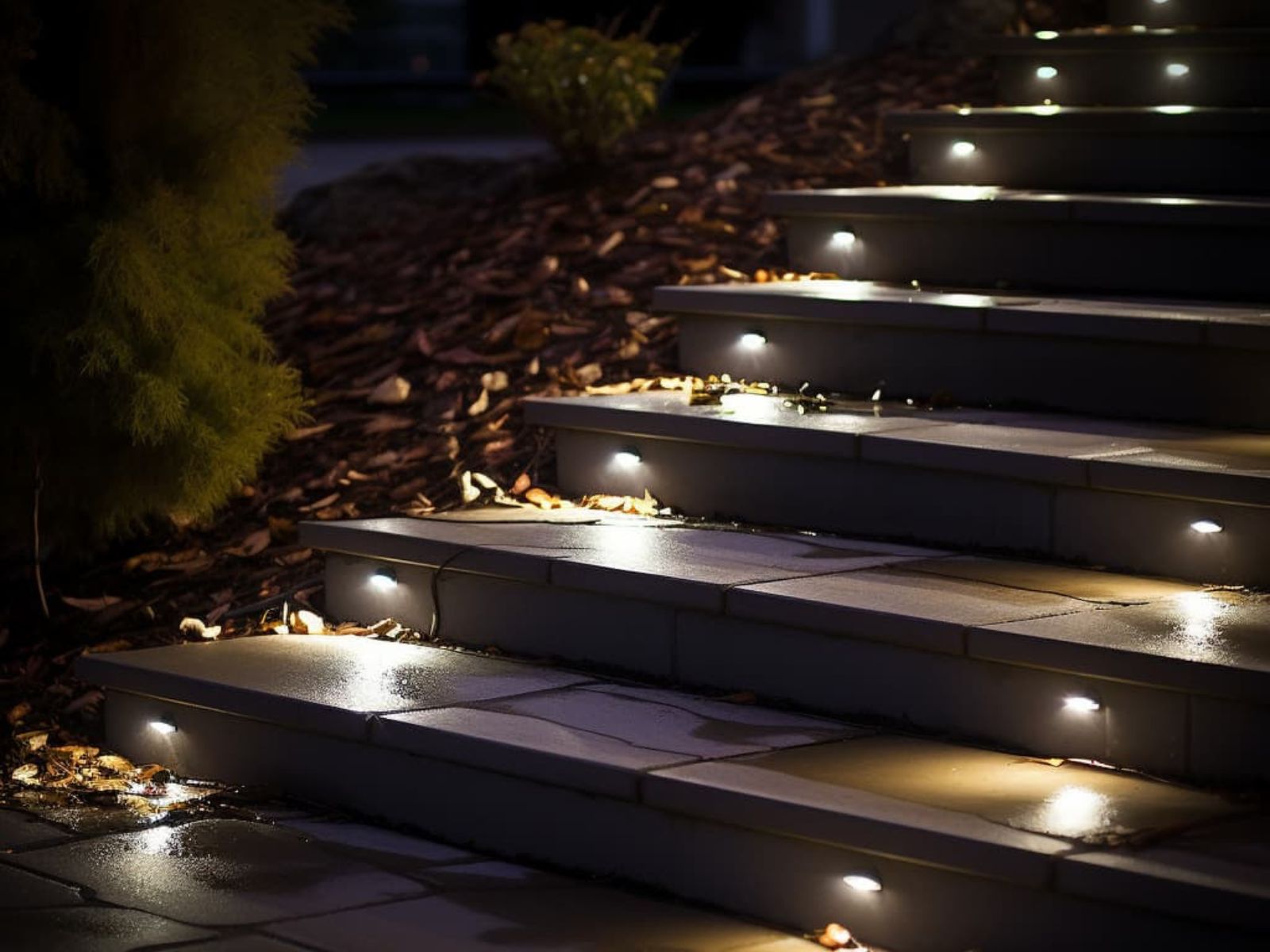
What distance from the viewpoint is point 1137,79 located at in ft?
22.5

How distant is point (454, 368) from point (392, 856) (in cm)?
271

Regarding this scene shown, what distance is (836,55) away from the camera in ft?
30.9

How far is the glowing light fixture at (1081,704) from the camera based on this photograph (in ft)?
12.8

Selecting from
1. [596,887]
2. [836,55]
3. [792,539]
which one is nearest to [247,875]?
[596,887]

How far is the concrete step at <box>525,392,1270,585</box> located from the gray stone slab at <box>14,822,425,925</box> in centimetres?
159

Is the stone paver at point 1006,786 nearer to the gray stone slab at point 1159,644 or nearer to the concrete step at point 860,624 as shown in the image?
the concrete step at point 860,624

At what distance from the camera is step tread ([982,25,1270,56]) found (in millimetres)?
6535

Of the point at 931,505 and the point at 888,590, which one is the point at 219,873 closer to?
the point at 888,590

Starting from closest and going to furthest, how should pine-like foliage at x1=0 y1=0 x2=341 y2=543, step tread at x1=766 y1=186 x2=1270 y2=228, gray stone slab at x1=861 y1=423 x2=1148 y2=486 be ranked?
gray stone slab at x1=861 y1=423 x2=1148 y2=486, pine-like foliage at x1=0 y1=0 x2=341 y2=543, step tread at x1=766 y1=186 x2=1270 y2=228

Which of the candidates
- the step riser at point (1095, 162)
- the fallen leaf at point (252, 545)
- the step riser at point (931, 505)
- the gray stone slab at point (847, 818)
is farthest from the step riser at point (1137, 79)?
the gray stone slab at point (847, 818)

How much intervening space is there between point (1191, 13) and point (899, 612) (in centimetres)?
401

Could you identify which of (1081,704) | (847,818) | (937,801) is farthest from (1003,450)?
(847,818)

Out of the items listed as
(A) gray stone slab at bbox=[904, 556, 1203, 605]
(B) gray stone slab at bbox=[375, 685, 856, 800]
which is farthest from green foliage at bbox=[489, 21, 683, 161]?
(B) gray stone slab at bbox=[375, 685, 856, 800]

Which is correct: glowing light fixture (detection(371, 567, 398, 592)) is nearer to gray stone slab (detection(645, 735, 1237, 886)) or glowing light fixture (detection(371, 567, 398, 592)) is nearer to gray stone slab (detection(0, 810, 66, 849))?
gray stone slab (detection(0, 810, 66, 849))
